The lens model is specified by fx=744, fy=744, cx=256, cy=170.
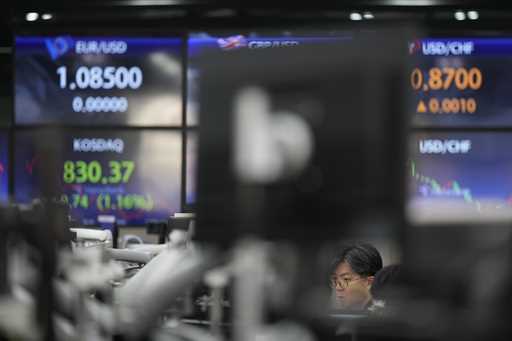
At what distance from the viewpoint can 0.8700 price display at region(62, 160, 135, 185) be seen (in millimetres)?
4078

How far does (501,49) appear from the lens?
3.97m

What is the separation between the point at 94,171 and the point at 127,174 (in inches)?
7.5

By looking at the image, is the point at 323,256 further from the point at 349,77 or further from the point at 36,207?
the point at 36,207

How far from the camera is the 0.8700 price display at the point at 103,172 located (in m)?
4.08

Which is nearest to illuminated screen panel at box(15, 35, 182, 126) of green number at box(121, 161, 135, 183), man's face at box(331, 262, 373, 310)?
green number at box(121, 161, 135, 183)

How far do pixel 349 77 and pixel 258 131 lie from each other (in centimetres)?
12

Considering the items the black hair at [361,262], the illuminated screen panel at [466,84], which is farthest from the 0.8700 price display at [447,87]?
the black hair at [361,262]

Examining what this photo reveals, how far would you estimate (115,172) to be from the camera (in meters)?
4.09

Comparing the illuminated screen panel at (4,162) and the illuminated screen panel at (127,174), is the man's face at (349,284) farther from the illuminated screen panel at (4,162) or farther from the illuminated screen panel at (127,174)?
the illuminated screen panel at (4,162)

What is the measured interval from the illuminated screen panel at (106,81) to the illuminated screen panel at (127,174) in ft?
0.31

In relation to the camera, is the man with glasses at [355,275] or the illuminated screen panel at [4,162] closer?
the man with glasses at [355,275]

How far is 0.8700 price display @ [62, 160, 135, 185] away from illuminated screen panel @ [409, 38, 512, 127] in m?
1.60

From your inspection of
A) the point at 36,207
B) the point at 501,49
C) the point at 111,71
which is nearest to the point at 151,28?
the point at 111,71

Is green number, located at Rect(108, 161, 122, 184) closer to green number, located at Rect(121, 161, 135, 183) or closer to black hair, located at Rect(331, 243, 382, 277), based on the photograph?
green number, located at Rect(121, 161, 135, 183)
